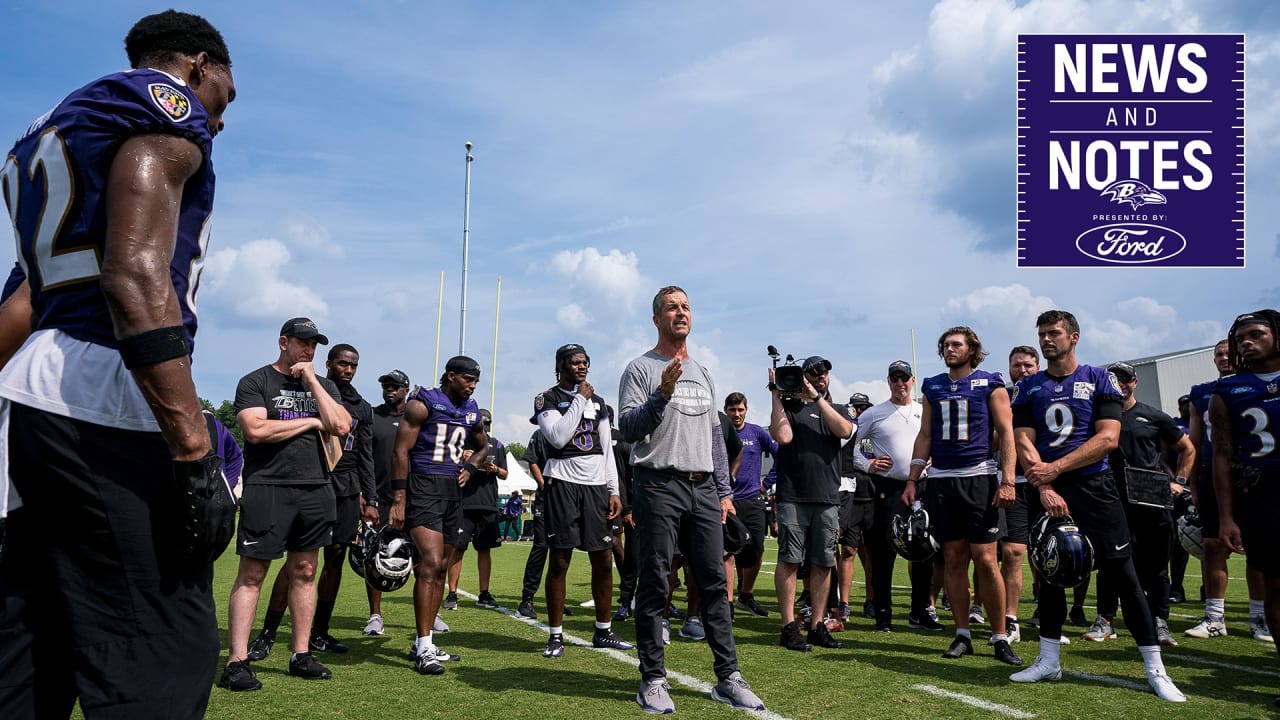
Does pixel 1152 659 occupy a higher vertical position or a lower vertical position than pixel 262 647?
higher

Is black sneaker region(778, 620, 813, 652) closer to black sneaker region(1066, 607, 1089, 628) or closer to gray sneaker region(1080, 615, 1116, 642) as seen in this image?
gray sneaker region(1080, 615, 1116, 642)

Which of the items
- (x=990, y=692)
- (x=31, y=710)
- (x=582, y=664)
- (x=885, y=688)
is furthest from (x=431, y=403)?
(x=31, y=710)

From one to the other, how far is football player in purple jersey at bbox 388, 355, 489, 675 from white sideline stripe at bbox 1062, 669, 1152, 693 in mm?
4390

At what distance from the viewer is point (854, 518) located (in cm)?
920

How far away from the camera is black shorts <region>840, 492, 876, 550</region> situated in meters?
9.07

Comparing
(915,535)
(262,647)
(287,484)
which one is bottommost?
(262,647)

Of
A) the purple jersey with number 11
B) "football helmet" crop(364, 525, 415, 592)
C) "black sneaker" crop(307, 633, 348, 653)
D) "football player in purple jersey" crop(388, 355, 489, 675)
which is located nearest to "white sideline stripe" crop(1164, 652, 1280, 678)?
the purple jersey with number 11

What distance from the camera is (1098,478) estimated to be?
579cm

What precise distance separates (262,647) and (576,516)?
102 inches

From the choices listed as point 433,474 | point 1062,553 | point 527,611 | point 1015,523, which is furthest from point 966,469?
point 527,611

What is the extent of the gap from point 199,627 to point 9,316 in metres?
1.05

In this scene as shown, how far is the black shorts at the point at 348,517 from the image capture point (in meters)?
7.73

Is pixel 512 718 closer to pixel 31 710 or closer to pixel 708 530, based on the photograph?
pixel 708 530

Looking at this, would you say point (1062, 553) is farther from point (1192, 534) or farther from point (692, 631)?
point (1192, 534)
